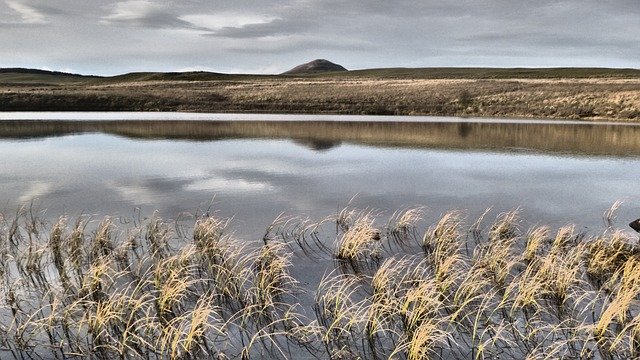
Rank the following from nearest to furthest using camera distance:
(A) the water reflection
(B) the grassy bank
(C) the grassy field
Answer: (B) the grassy bank, (A) the water reflection, (C) the grassy field

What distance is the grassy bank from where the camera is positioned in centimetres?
755

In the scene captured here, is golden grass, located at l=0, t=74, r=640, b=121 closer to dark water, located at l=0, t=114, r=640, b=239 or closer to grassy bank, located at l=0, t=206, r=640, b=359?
dark water, located at l=0, t=114, r=640, b=239

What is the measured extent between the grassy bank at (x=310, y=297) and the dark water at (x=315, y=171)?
109 inches

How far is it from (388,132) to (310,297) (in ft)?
118

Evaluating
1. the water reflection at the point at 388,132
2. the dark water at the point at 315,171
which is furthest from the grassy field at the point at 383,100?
the dark water at the point at 315,171

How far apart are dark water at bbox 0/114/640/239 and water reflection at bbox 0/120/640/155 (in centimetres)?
15

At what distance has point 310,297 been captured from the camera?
9.60m

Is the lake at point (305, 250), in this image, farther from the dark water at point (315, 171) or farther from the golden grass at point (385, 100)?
the golden grass at point (385, 100)

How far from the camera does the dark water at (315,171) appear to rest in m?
17.3

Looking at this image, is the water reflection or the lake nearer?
the lake

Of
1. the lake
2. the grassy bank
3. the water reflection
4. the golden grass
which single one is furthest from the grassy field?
the grassy bank

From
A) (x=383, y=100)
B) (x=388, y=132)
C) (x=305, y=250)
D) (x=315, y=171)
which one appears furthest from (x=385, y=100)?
(x=305, y=250)

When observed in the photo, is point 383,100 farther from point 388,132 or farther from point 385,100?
point 388,132

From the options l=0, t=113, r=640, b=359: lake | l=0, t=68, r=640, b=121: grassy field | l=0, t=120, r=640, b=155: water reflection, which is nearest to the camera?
l=0, t=113, r=640, b=359: lake
